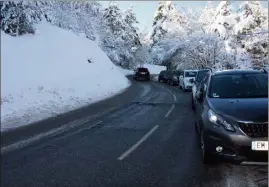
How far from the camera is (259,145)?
6148mm

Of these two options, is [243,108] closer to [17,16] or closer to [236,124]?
[236,124]

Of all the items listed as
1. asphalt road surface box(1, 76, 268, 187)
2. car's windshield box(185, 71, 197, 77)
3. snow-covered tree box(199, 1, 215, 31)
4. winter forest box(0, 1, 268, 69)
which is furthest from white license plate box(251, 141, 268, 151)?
snow-covered tree box(199, 1, 215, 31)

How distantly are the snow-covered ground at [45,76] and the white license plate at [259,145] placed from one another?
7.71 metres

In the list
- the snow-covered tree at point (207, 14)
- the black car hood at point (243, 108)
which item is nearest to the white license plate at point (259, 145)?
the black car hood at point (243, 108)

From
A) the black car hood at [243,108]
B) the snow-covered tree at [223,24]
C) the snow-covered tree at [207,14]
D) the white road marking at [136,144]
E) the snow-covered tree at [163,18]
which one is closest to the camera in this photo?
the black car hood at [243,108]

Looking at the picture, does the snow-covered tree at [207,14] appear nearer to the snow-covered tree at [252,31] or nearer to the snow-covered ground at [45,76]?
the snow-covered tree at [252,31]

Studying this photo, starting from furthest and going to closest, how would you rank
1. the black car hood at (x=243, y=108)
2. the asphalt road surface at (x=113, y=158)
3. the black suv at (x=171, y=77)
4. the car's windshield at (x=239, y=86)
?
the black suv at (x=171, y=77) < the car's windshield at (x=239, y=86) < the black car hood at (x=243, y=108) < the asphalt road surface at (x=113, y=158)

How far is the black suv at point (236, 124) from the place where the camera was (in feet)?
20.4

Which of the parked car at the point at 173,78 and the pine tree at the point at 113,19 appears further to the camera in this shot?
the pine tree at the point at 113,19

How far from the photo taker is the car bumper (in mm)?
6191

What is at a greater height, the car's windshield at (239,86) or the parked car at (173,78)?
the car's windshield at (239,86)

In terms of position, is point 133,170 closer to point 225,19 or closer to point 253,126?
point 253,126

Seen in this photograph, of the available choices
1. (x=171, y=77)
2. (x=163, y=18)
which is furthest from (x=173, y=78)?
(x=163, y=18)

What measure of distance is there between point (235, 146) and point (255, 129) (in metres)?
0.40
